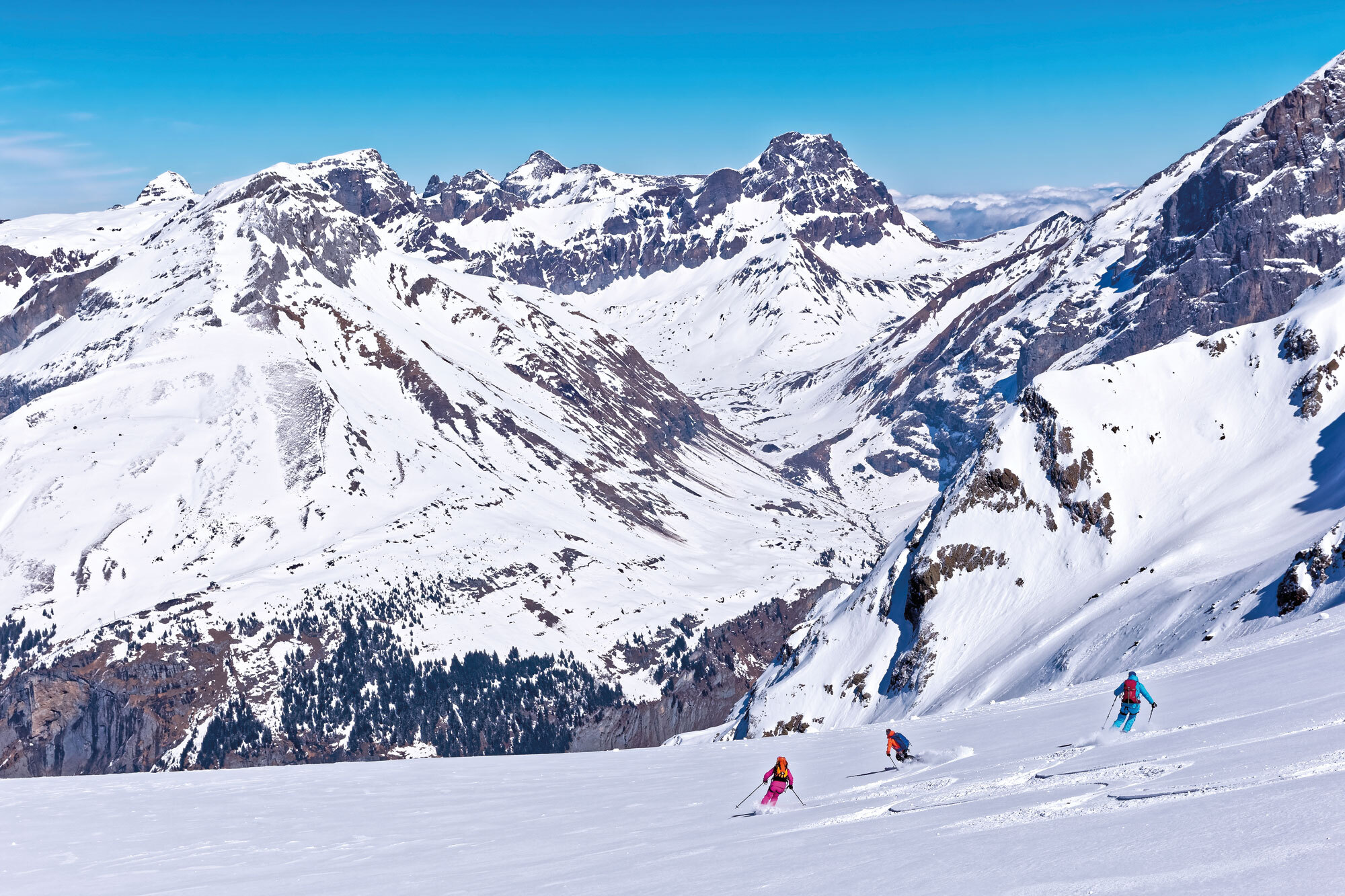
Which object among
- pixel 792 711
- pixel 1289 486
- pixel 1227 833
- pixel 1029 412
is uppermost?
pixel 1029 412

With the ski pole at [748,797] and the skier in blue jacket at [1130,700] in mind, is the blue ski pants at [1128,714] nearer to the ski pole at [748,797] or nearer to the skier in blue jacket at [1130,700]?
the skier in blue jacket at [1130,700]

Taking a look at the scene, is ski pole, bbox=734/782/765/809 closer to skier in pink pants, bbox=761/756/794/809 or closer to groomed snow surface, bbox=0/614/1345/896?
groomed snow surface, bbox=0/614/1345/896

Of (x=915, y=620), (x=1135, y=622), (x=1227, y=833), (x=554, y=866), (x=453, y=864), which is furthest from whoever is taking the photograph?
(x=915, y=620)

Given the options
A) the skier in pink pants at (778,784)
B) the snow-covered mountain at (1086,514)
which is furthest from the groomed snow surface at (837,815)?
the snow-covered mountain at (1086,514)

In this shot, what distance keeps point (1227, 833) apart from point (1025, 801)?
8.42 metres

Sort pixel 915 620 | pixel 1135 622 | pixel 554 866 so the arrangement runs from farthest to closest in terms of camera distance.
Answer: pixel 915 620 → pixel 1135 622 → pixel 554 866

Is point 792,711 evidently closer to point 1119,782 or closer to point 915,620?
point 915,620

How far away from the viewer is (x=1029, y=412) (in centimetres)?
12262

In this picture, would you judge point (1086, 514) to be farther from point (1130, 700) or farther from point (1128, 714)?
point (1130, 700)

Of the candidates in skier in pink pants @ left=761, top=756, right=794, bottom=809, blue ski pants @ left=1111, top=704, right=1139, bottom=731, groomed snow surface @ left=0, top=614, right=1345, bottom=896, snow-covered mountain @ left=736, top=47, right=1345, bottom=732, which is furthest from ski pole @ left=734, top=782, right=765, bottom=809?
snow-covered mountain @ left=736, top=47, right=1345, bottom=732

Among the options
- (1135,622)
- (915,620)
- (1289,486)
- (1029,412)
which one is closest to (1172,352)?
(1029,412)

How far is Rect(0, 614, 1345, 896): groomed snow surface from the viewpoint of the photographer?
18.6 meters

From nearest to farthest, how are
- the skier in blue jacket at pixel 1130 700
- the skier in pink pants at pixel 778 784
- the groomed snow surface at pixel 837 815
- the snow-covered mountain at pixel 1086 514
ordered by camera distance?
1. the groomed snow surface at pixel 837 815
2. the skier in pink pants at pixel 778 784
3. the skier in blue jacket at pixel 1130 700
4. the snow-covered mountain at pixel 1086 514

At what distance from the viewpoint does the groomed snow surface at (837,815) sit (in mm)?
18625
